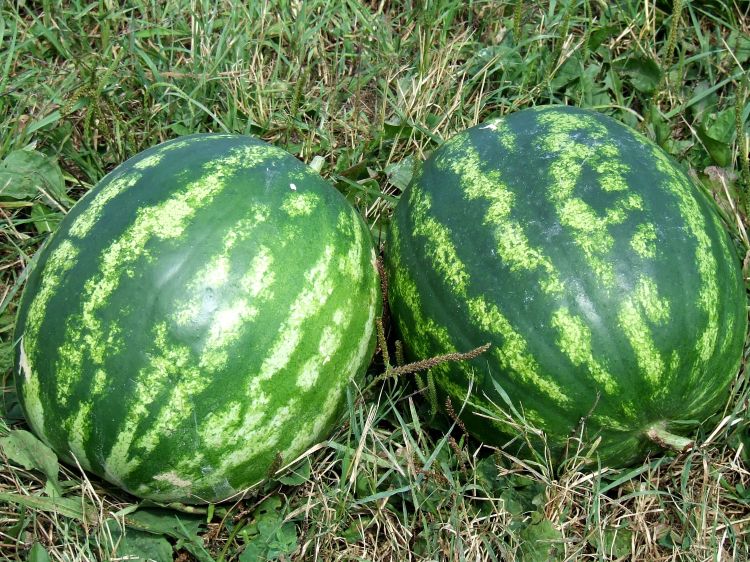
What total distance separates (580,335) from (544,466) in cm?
48

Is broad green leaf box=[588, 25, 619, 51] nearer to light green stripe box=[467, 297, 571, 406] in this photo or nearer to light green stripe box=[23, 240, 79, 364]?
light green stripe box=[467, 297, 571, 406]

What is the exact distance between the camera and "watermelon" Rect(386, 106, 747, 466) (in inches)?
80.9

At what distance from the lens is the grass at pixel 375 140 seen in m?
2.34

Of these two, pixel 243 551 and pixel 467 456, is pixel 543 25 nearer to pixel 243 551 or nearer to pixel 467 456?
pixel 467 456

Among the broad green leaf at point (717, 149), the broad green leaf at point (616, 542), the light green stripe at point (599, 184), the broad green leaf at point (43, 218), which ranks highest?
the light green stripe at point (599, 184)

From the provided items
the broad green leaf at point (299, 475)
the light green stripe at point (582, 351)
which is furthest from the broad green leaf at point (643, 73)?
the broad green leaf at point (299, 475)

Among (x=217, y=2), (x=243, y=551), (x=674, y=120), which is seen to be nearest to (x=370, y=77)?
(x=217, y=2)

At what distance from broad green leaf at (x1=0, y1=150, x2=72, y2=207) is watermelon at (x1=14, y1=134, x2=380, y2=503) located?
867 millimetres

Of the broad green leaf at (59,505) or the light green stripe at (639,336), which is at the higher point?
the light green stripe at (639,336)

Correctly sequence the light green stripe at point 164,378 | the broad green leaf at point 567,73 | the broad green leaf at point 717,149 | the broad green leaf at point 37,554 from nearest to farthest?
the light green stripe at point 164,378
the broad green leaf at point 37,554
the broad green leaf at point 717,149
the broad green leaf at point 567,73

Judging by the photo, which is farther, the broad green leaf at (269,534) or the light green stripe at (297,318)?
the broad green leaf at (269,534)

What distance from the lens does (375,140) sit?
3.26 meters

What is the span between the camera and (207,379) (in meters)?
1.99

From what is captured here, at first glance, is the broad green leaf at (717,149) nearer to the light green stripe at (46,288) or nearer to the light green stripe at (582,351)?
the light green stripe at (582,351)
